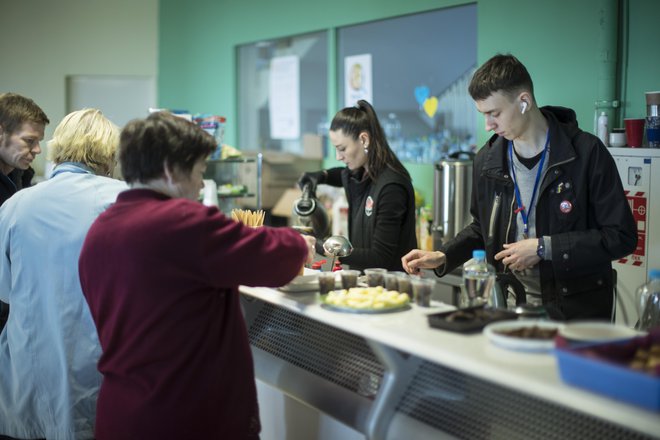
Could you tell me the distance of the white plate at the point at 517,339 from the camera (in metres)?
1.86

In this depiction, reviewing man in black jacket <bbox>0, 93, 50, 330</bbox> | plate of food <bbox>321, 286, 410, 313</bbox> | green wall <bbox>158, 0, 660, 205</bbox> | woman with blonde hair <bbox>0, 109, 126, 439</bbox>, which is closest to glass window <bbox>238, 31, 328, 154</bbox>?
green wall <bbox>158, 0, 660, 205</bbox>

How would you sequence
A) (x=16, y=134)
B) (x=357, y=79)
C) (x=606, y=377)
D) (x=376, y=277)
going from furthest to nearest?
1. (x=357, y=79)
2. (x=16, y=134)
3. (x=376, y=277)
4. (x=606, y=377)

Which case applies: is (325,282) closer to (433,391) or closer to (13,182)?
(433,391)

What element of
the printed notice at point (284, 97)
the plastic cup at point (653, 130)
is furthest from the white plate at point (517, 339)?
the printed notice at point (284, 97)

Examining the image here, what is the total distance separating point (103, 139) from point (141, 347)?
115 cm

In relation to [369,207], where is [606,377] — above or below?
below

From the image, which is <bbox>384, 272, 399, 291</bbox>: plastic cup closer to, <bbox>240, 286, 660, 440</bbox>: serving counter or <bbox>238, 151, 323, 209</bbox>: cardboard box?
<bbox>240, 286, 660, 440</bbox>: serving counter

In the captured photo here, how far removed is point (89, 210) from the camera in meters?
2.76

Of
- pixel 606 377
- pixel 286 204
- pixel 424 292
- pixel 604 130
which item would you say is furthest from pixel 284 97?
pixel 606 377

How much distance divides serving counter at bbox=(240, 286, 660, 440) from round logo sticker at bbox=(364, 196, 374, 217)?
728 mm

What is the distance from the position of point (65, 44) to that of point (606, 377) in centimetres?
852

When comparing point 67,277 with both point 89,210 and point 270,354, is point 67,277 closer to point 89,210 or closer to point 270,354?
point 89,210

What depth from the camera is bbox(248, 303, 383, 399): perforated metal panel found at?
Answer: 8.39 feet

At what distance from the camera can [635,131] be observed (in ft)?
13.5
